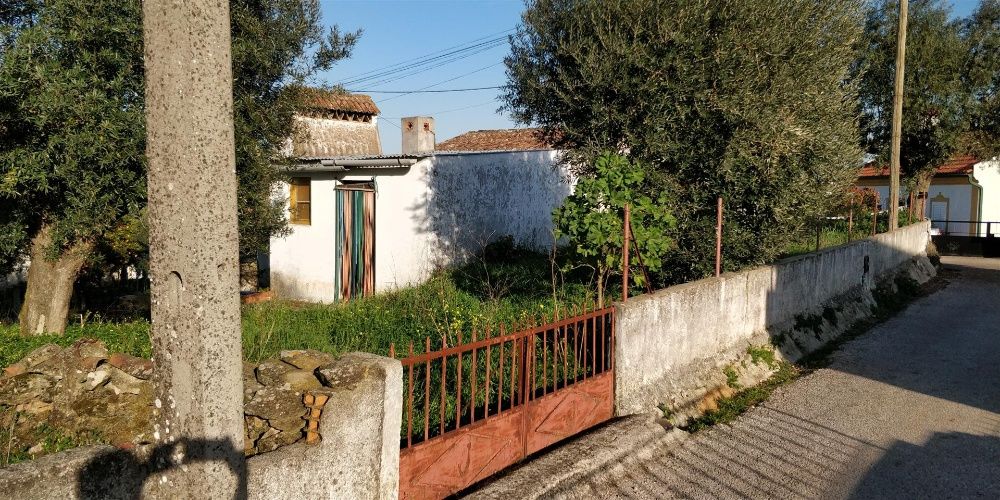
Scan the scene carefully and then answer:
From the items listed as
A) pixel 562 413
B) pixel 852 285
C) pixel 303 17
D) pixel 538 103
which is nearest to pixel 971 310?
pixel 852 285

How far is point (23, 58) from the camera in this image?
5.60 meters

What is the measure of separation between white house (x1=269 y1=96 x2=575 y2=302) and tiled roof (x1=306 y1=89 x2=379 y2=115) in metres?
Answer: 1.46

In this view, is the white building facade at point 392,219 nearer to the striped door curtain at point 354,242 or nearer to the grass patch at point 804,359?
the striped door curtain at point 354,242

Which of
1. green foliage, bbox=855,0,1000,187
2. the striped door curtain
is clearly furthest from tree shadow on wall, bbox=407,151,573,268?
green foliage, bbox=855,0,1000,187

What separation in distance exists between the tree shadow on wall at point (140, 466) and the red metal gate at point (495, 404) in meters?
1.47

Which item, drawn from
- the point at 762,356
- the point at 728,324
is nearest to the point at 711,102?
the point at 728,324

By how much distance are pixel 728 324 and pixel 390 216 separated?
20.7 ft

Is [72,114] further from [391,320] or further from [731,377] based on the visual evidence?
[731,377]

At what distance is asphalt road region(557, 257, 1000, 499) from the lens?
17.8 feet

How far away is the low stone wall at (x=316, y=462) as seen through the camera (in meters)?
2.71

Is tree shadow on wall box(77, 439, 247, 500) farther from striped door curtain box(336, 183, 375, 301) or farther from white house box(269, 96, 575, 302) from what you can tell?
striped door curtain box(336, 183, 375, 301)

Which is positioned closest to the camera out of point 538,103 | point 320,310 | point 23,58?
point 23,58

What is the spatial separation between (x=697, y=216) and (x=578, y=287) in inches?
69.6

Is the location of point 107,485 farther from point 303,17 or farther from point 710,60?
point 710,60
